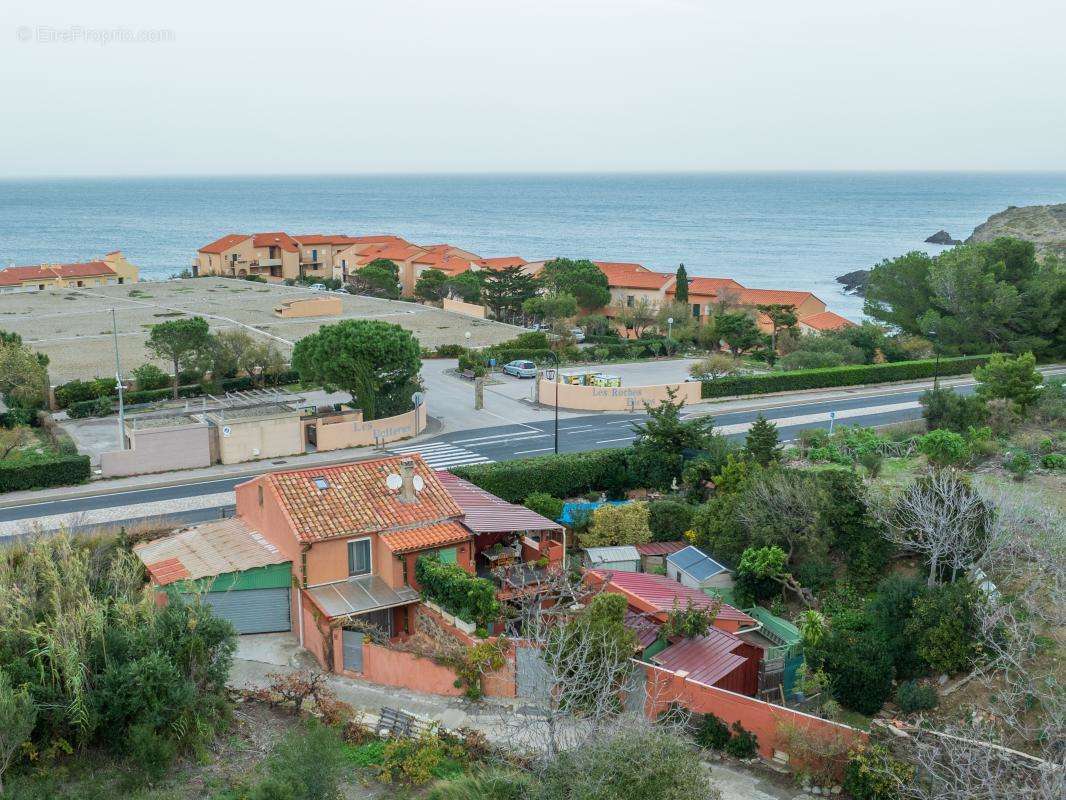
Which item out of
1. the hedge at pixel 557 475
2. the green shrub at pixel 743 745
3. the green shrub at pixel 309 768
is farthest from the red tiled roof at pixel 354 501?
the green shrub at pixel 743 745

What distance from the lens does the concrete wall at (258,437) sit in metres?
41.1

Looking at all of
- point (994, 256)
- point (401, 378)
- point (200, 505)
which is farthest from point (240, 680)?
point (994, 256)

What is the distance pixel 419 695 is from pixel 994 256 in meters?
54.6

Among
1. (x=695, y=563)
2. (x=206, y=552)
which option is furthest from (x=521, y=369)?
(x=206, y=552)

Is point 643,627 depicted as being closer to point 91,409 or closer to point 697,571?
point 697,571

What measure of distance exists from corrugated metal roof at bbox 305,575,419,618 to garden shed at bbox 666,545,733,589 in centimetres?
798

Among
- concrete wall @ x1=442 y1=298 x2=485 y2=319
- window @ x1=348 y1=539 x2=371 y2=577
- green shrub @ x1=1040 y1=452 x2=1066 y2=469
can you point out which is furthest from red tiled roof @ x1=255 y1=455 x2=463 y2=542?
concrete wall @ x1=442 y1=298 x2=485 y2=319

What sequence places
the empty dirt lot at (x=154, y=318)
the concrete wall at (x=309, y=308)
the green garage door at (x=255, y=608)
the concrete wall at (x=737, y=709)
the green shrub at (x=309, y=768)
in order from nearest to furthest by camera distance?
the green shrub at (x=309, y=768), the concrete wall at (x=737, y=709), the green garage door at (x=255, y=608), the empty dirt lot at (x=154, y=318), the concrete wall at (x=309, y=308)

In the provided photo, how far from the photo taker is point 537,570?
26.6 meters

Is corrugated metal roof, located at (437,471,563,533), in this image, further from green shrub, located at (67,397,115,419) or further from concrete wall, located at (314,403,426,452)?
green shrub, located at (67,397,115,419)

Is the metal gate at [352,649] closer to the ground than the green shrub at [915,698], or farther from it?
closer to the ground

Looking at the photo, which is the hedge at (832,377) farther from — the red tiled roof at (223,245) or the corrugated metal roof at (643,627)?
the red tiled roof at (223,245)

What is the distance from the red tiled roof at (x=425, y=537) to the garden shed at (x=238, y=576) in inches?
109

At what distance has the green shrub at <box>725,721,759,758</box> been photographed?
65.0 feet
